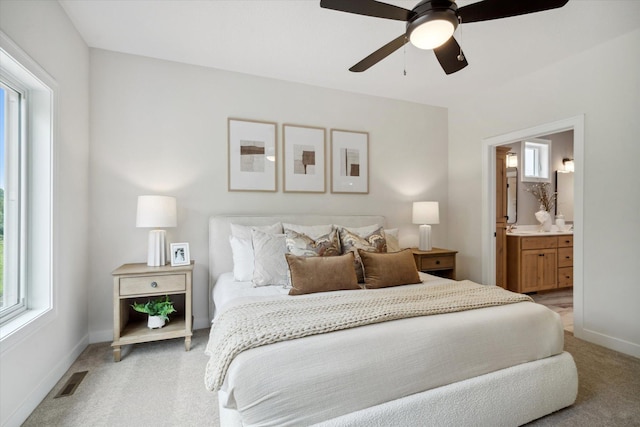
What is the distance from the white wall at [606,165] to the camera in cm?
258

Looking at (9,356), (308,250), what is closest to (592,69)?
(308,250)

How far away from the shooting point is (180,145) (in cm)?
310

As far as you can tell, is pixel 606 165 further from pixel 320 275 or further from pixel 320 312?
pixel 320 312

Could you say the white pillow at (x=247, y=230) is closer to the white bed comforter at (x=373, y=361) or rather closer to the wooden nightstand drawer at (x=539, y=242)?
the white bed comforter at (x=373, y=361)

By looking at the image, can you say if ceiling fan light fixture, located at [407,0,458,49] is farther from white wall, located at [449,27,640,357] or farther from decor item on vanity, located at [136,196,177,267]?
decor item on vanity, located at [136,196,177,267]

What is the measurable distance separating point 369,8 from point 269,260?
6.17 ft

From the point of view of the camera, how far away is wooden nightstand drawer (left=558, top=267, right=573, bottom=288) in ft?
15.1

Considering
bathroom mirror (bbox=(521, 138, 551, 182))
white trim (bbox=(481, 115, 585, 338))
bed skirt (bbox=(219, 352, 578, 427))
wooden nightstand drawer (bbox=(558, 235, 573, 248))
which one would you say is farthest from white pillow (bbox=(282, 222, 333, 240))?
bathroom mirror (bbox=(521, 138, 551, 182))

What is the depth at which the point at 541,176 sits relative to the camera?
5.17 m

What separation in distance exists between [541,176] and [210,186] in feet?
17.1

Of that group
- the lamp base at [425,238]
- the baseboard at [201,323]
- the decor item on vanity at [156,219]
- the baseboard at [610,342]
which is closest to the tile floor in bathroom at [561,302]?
the baseboard at [610,342]

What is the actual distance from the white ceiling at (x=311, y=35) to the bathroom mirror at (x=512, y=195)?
2.12 meters

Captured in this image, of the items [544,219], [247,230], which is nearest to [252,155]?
[247,230]

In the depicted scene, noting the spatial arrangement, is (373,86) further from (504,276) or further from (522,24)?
(504,276)
